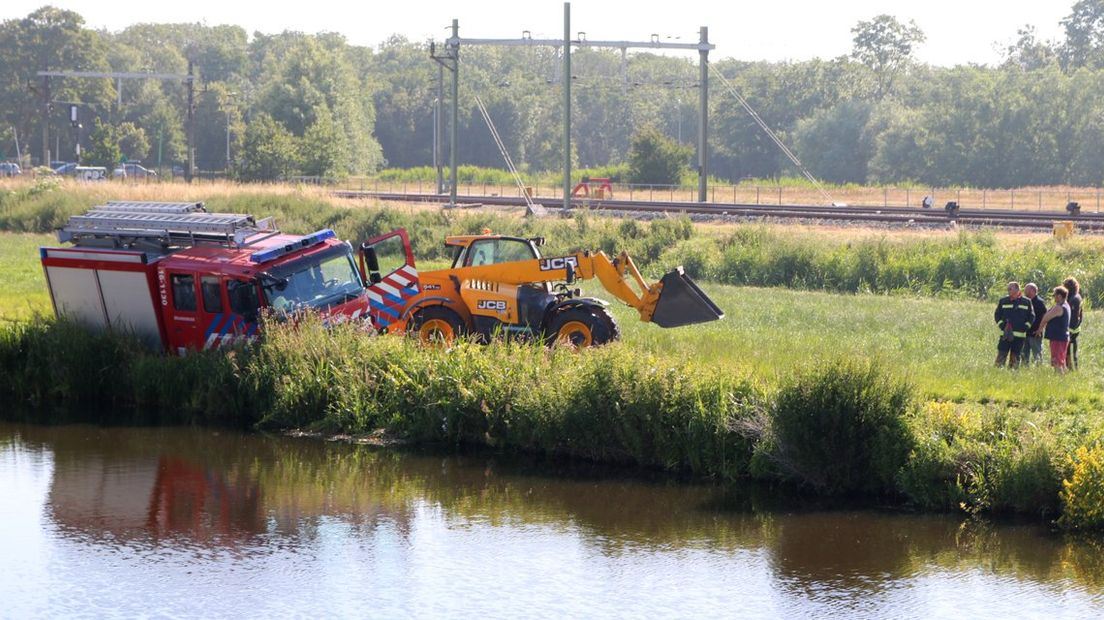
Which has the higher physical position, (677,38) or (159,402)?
(677,38)

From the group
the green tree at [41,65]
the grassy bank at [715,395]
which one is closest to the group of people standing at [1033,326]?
the grassy bank at [715,395]

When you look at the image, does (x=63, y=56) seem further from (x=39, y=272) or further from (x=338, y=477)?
(x=338, y=477)

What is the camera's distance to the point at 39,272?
39062mm

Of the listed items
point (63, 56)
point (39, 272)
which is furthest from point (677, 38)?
point (63, 56)

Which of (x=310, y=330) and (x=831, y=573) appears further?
(x=310, y=330)

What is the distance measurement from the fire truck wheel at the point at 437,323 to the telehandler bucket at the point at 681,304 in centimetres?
346

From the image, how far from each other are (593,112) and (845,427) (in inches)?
4894

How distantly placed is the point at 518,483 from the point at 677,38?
43127mm

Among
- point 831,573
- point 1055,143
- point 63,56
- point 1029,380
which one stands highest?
point 63,56

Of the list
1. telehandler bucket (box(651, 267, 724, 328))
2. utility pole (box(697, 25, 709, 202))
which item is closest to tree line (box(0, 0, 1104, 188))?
utility pole (box(697, 25, 709, 202))

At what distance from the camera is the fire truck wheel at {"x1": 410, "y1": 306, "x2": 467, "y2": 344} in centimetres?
2444

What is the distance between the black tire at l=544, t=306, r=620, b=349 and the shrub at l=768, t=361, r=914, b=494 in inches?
224

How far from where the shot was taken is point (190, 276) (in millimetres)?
24469

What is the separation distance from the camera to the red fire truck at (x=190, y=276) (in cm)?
2409
